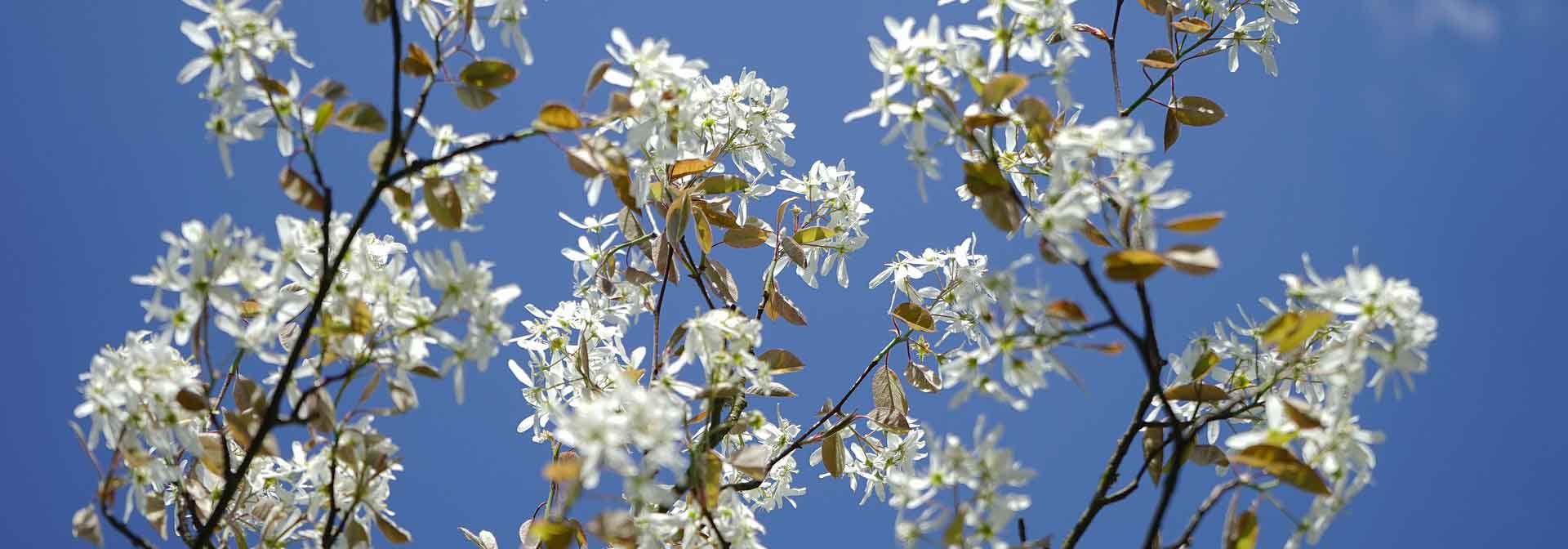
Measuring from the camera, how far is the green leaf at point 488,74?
1205 mm

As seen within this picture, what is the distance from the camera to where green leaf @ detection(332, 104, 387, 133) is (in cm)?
117

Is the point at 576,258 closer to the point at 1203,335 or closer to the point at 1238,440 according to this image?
the point at 1203,335

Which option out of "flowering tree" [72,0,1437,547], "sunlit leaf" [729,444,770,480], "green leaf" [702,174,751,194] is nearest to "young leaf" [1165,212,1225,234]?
"flowering tree" [72,0,1437,547]

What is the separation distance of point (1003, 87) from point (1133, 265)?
228 mm

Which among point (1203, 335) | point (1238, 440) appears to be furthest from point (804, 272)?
point (1238, 440)

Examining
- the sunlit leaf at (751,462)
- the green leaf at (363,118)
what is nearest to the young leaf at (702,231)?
the sunlit leaf at (751,462)

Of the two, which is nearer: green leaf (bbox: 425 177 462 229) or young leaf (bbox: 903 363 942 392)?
green leaf (bbox: 425 177 462 229)

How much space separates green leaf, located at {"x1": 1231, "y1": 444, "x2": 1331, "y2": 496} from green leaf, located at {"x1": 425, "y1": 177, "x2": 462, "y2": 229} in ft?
2.74

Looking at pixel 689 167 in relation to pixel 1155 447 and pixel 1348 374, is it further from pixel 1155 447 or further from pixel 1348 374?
pixel 1348 374

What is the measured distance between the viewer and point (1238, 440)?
1.08 meters

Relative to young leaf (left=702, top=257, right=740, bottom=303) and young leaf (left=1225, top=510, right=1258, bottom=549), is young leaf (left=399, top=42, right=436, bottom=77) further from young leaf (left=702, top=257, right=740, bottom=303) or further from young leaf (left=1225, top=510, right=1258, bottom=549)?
young leaf (left=1225, top=510, right=1258, bottom=549)

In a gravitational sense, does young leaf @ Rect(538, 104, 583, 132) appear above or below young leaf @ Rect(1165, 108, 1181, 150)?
below

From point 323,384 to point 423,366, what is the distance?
0.10 m

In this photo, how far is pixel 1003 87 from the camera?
3.63 feet
